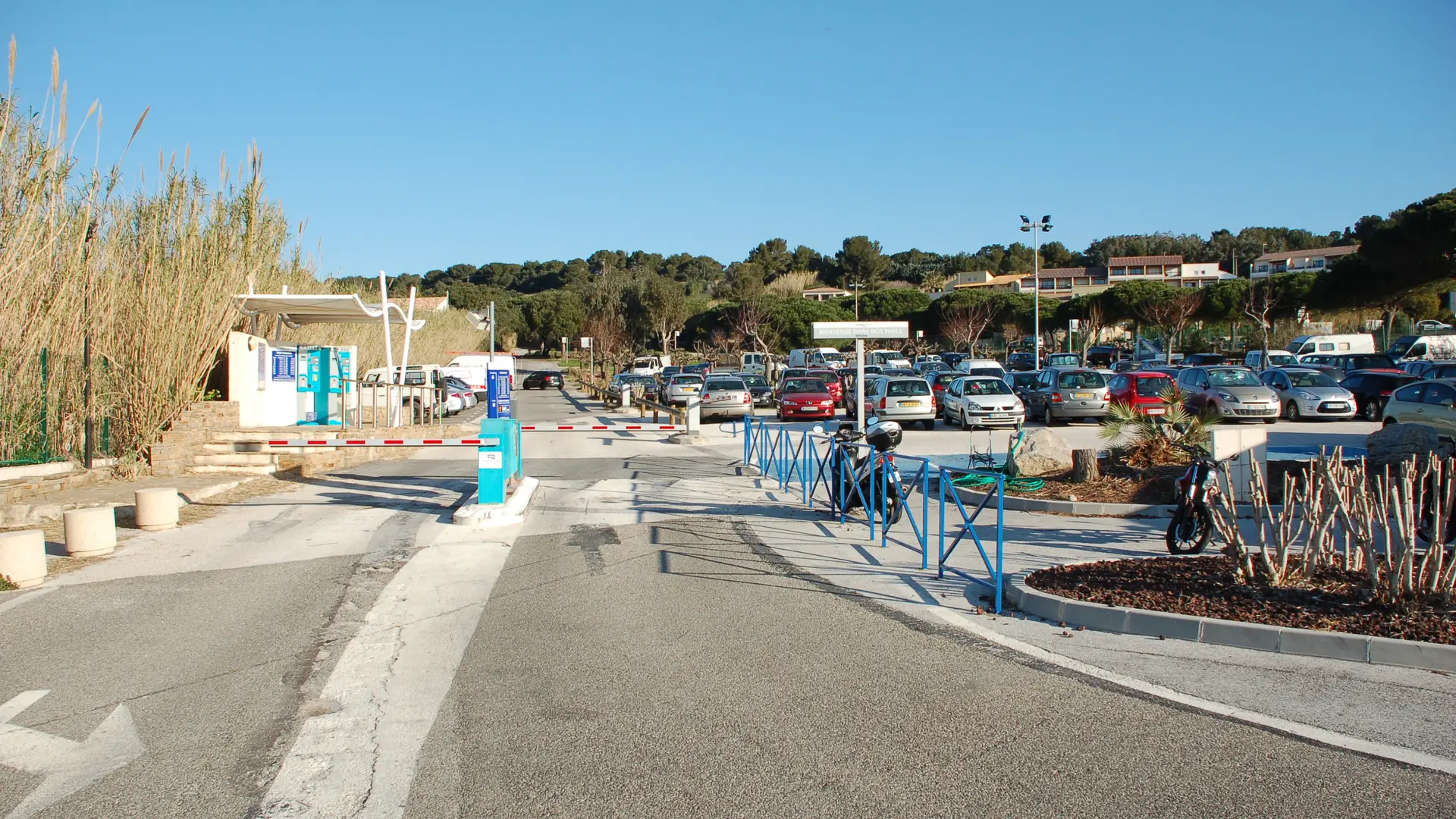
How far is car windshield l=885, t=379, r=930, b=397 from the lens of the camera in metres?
27.3

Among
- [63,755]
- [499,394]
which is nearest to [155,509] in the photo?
[499,394]

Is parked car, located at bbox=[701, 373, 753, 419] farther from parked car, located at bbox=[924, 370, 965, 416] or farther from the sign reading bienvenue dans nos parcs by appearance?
the sign reading bienvenue dans nos parcs

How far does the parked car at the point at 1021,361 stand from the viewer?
50.4 meters

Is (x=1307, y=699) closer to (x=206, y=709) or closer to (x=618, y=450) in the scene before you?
(x=206, y=709)

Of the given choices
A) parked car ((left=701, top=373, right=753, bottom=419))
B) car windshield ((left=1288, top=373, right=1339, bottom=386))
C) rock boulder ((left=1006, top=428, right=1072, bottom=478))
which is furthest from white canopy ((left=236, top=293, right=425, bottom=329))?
car windshield ((left=1288, top=373, right=1339, bottom=386))

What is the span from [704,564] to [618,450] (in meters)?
13.2

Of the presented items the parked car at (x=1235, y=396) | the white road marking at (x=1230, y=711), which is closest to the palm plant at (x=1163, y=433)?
the white road marking at (x=1230, y=711)

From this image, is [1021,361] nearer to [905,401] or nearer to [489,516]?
[905,401]

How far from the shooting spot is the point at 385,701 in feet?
19.9

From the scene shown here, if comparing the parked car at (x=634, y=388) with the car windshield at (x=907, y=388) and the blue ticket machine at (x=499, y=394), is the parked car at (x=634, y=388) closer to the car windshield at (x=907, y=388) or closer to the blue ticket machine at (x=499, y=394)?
the car windshield at (x=907, y=388)

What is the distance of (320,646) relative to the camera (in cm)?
726

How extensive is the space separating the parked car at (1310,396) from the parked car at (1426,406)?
5308 mm

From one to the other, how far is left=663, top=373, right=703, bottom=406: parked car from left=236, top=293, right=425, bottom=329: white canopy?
40.9 feet

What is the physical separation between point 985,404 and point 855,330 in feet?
38.9
